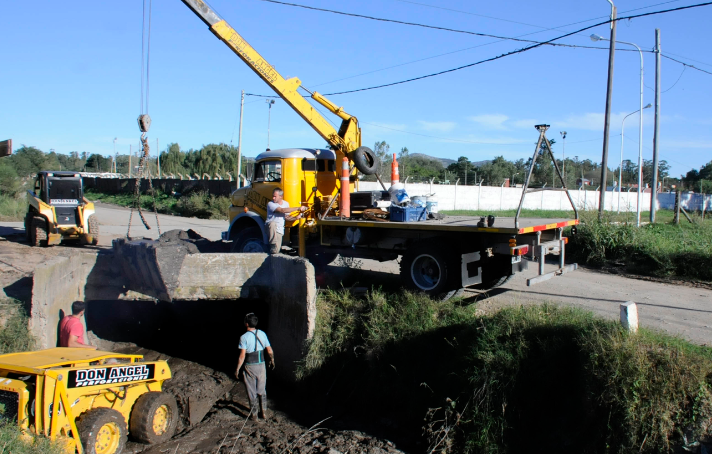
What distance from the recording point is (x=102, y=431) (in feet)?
18.8

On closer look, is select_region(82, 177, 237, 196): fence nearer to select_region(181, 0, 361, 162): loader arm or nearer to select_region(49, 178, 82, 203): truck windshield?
select_region(49, 178, 82, 203): truck windshield

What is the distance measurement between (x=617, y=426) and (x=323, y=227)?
5.47m

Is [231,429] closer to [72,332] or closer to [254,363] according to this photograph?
[254,363]

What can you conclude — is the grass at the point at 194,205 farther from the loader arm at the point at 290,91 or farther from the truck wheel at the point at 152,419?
the truck wheel at the point at 152,419

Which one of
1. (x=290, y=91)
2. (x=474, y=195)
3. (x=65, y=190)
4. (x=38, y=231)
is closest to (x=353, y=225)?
(x=290, y=91)

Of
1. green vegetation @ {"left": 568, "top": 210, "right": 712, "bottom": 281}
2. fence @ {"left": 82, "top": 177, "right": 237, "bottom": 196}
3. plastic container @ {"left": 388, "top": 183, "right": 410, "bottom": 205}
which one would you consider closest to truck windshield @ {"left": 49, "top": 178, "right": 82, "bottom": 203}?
plastic container @ {"left": 388, "top": 183, "right": 410, "bottom": 205}

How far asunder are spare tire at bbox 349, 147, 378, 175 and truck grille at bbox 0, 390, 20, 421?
6.47m

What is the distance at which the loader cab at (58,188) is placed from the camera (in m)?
14.7

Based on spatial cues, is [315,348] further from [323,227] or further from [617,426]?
[617,426]

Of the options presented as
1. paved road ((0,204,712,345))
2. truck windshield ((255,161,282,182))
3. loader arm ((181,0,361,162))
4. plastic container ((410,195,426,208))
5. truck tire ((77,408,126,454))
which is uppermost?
loader arm ((181,0,361,162))

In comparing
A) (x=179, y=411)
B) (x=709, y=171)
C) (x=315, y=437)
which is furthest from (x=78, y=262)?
(x=709, y=171)

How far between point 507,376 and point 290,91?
732cm

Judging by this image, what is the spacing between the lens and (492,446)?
17.5 ft

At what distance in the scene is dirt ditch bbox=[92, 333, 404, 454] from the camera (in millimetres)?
6230
